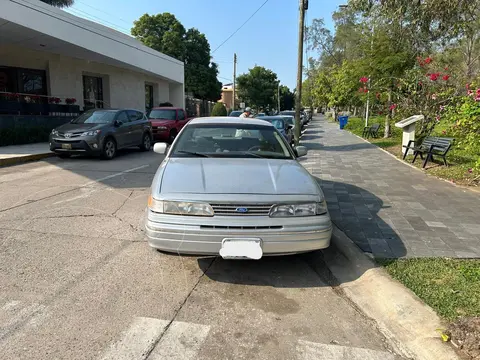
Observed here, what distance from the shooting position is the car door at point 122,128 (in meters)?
12.2

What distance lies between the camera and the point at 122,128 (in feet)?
41.1

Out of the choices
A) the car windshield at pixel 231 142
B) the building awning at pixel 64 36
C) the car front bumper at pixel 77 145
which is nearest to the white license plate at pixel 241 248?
the car windshield at pixel 231 142

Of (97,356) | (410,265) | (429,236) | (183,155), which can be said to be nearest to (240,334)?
(97,356)

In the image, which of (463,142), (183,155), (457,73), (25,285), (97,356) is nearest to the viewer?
(97,356)

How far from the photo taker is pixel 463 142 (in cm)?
797

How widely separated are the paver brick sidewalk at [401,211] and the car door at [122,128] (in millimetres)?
6353

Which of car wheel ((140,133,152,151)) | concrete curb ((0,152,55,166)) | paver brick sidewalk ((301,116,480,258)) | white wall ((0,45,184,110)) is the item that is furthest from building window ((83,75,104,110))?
paver brick sidewalk ((301,116,480,258))

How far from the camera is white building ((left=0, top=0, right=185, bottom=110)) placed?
14.0 metres

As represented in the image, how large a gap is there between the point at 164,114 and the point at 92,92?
7701mm

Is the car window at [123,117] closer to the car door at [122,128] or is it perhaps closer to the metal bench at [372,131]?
the car door at [122,128]

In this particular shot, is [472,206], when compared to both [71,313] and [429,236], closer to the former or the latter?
[429,236]

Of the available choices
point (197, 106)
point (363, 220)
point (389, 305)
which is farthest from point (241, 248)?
point (197, 106)

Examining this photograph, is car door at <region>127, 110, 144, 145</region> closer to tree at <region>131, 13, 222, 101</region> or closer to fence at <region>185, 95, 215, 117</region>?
fence at <region>185, 95, 215, 117</region>

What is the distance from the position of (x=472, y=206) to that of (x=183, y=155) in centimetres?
488
